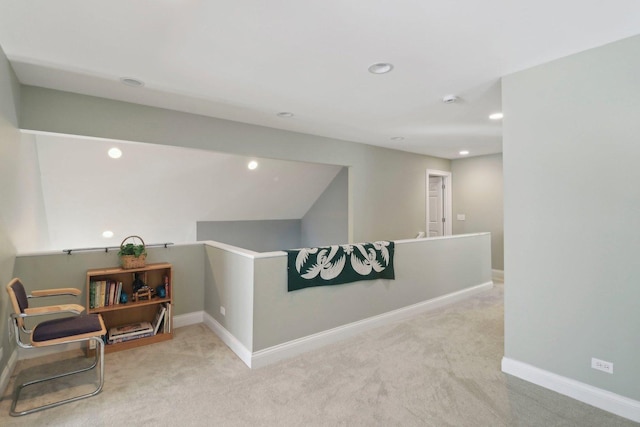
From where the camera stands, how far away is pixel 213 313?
3.53m

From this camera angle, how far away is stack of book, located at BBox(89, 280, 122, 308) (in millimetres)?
2965

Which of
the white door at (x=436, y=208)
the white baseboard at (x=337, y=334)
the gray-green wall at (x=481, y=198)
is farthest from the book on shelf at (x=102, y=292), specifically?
the gray-green wall at (x=481, y=198)

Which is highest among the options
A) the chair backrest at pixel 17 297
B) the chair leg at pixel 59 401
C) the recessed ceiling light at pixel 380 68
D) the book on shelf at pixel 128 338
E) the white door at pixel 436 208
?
the recessed ceiling light at pixel 380 68

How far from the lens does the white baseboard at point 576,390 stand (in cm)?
205

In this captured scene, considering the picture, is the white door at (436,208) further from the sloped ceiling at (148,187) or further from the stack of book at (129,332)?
the stack of book at (129,332)

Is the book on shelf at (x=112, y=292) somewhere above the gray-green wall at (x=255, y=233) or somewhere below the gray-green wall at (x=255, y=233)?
below

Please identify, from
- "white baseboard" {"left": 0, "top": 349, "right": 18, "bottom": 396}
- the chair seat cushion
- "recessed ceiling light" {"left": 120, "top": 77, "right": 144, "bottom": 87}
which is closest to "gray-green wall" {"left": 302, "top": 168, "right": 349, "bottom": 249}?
"recessed ceiling light" {"left": 120, "top": 77, "right": 144, "bottom": 87}

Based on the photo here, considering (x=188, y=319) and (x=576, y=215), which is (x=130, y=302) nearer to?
(x=188, y=319)

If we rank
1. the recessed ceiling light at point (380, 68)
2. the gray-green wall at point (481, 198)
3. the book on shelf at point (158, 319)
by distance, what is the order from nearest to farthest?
the recessed ceiling light at point (380, 68), the book on shelf at point (158, 319), the gray-green wall at point (481, 198)

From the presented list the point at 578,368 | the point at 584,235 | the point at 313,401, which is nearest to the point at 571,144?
the point at 584,235

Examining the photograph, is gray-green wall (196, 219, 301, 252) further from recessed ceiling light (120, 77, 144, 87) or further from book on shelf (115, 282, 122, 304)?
recessed ceiling light (120, 77, 144, 87)

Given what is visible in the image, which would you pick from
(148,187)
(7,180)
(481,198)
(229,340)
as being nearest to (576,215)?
(229,340)

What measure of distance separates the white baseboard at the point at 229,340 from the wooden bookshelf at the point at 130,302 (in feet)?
1.40

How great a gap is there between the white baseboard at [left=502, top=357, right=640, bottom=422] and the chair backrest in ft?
12.0
